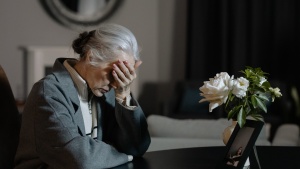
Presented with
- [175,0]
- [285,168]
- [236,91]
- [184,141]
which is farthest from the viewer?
[175,0]

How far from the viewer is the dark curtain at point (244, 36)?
5457 millimetres

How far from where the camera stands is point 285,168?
156cm

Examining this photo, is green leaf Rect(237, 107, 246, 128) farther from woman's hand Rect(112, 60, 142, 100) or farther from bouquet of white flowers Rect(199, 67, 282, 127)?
woman's hand Rect(112, 60, 142, 100)

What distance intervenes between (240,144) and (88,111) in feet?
1.83

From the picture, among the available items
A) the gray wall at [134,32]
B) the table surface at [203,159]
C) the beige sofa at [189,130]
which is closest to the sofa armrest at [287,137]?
the beige sofa at [189,130]

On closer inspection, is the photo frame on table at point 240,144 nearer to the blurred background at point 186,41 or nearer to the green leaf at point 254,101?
the green leaf at point 254,101

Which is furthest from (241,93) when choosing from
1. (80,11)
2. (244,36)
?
(80,11)

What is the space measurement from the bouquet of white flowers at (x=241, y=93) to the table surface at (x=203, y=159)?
0.48ft

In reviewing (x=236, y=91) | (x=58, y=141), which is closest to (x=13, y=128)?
(x=58, y=141)

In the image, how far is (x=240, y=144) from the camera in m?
1.43

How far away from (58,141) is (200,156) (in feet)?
1.69

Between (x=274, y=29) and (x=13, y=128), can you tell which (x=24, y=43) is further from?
(x=13, y=128)

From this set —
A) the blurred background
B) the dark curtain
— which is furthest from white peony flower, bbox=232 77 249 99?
the dark curtain

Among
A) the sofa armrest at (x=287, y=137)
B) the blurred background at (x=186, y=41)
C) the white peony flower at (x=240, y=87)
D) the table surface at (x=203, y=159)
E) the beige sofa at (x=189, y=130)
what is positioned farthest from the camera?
the blurred background at (x=186, y=41)
